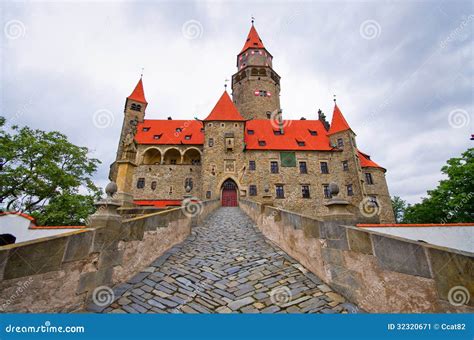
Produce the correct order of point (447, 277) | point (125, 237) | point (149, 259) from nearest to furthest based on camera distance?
1. point (447, 277)
2. point (125, 237)
3. point (149, 259)

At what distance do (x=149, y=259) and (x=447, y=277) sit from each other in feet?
15.0

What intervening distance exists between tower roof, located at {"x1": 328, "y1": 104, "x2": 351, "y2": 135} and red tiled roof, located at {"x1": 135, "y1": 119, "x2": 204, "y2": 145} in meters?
15.9

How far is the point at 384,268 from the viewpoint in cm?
242

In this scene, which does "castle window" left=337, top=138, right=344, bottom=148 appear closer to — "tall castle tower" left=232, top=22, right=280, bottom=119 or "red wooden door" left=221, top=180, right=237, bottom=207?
"tall castle tower" left=232, top=22, right=280, bottom=119

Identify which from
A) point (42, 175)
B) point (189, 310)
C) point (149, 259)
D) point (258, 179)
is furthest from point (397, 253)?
point (42, 175)

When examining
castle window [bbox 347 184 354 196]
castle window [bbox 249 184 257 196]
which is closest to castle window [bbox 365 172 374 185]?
castle window [bbox 347 184 354 196]

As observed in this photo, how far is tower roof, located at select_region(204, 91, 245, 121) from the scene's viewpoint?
22.7 meters

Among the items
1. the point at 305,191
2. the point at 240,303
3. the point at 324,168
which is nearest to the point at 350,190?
the point at 324,168

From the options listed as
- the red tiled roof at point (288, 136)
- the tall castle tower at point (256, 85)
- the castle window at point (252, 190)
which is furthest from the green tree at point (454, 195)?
the tall castle tower at point (256, 85)

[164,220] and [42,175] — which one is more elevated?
[42,175]

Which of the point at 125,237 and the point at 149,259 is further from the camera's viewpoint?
the point at 149,259

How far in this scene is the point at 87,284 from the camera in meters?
2.71

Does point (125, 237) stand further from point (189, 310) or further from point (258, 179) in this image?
point (258, 179)

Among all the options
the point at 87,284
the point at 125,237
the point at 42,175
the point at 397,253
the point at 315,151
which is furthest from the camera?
the point at 315,151
